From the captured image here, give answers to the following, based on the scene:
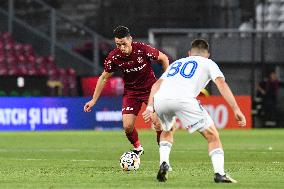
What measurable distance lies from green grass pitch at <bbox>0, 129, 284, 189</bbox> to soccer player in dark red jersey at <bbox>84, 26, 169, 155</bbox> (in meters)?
0.87

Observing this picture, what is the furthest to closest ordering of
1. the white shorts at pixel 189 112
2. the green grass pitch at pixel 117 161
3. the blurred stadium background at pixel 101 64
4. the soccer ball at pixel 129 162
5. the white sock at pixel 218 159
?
the blurred stadium background at pixel 101 64 → the soccer ball at pixel 129 162 → the green grass pitch at pixel 117 161 → the white shorts at pixel 189 112 → the white sock at pixel 218 159

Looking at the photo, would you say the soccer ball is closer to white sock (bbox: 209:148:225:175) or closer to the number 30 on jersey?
the number 30 on jersey

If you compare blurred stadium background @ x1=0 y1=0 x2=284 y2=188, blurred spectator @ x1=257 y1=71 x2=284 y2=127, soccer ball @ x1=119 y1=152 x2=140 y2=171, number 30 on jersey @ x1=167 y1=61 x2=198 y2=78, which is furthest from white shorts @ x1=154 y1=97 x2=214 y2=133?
blurred spectator @ x1=257 y1=71 x2=284 y2=127

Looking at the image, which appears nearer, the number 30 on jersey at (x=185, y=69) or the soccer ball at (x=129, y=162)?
the number 30 on jersey at (x=185, y=69)

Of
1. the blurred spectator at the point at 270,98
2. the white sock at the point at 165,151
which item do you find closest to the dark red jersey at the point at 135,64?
the white sock at the point at 165,151

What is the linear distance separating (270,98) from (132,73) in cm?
1850

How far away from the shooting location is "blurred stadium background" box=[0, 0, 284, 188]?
84.7 feet

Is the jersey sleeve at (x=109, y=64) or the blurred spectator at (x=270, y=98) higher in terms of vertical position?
the blurred spectator at (x=270, y=98)

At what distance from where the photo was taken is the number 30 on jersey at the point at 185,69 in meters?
12.5

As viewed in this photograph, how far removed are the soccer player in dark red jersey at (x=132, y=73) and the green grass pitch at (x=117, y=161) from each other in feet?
2.85

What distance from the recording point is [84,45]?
125ft

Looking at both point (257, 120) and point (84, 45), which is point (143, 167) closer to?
point (257, 120)

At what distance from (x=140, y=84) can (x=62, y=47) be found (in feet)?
67.0

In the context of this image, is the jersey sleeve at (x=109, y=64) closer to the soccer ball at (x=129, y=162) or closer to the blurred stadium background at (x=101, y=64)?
the soccer ball at (x=129, y=162)
